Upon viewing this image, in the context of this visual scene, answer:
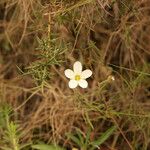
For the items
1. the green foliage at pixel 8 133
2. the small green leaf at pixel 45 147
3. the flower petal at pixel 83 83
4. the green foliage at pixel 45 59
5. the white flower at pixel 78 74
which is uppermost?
the green foliage at pixel 45 59

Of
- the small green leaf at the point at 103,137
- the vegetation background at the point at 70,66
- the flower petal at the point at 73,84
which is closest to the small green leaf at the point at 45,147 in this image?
the vegetation background at the point at 70,66

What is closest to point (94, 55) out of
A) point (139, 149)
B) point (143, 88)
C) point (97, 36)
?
point (97, 36)

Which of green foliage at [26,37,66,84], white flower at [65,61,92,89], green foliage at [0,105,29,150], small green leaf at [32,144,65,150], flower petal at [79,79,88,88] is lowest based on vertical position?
small green leaf at [32,144,65,150]

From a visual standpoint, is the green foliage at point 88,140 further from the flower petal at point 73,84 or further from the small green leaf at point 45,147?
the flower petal at point 73,84

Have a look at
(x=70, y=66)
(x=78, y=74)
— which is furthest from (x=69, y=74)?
(x=70, y=66)

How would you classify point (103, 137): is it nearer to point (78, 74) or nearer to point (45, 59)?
point (78, 74)

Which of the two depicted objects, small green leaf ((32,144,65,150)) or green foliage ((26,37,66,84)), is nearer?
green foliage ((26,37,66,84))

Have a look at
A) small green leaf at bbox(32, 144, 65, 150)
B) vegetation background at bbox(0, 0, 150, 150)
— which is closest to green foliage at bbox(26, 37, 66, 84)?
vegetation background at bbox(0, 0, 150, 150)

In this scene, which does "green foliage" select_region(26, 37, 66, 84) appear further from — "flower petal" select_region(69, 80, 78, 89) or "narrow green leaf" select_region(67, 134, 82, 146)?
"narrow green leaf" select_region(67, 134, 82, 146)

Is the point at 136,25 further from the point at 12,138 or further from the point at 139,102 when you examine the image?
the point at 12,138
